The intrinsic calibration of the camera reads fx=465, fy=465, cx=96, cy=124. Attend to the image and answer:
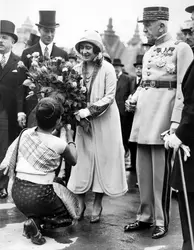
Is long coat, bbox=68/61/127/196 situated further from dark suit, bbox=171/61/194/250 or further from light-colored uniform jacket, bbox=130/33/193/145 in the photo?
dark suit, bbox=171/61/194/250

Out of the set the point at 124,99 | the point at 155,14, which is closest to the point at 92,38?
the point at 155,14

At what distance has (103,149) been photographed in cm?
518

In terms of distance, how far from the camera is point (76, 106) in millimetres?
4918

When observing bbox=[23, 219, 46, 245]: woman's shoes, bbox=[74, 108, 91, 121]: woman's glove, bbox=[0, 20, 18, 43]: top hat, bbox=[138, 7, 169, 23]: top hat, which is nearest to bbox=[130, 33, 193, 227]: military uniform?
bbox=[138, 7, 169, 23]: top hat

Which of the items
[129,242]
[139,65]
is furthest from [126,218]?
[139,65]

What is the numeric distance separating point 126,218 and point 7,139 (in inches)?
84.1

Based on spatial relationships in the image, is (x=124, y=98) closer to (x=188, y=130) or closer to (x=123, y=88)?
A: (x=123, y=88)

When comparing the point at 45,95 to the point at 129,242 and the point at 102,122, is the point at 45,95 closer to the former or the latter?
the point at 102,122

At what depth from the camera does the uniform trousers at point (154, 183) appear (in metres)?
4.73

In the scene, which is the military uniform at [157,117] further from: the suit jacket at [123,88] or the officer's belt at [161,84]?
the suit jacket at [123,88]

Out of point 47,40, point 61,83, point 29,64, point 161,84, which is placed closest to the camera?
point 161,84

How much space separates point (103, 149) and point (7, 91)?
189 centimetres

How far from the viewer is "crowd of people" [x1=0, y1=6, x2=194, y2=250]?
4.32 meters

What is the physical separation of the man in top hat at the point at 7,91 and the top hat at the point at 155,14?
2.23m
